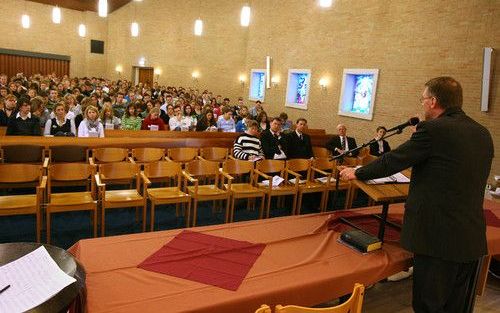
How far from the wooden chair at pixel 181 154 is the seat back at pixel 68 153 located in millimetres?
1269

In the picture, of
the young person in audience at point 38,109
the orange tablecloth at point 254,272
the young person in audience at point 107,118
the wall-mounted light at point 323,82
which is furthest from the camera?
the wall-mounted light at point 323,82

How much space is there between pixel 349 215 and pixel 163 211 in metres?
3.04

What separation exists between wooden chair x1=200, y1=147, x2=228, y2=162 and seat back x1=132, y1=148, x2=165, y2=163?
80cm

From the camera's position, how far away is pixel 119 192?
481cm

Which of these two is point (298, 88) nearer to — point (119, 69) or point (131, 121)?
point (131, 121)

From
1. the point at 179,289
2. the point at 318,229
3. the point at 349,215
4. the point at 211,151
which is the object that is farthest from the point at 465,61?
the point at 179,289

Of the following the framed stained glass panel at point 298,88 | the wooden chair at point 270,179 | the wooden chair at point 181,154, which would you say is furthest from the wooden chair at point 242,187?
the framed stained glass panel at point 298,88

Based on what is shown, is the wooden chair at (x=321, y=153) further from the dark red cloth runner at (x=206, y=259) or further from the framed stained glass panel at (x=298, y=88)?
the dark red cloth runner at (x=206, y=259)

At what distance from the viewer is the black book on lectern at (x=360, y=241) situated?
2848 mm

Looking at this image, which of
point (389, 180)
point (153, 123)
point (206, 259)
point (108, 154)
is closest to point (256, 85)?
point (153, 123)

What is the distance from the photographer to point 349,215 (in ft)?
11.8

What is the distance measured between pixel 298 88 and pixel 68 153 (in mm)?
8911

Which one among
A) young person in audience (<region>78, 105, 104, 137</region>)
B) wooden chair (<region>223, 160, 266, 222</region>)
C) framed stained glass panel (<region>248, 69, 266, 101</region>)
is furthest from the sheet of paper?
framed stained glass panel (<region>248, 69, 266, 101</region>)

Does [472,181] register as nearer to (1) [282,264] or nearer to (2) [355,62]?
(1) [282,264]
